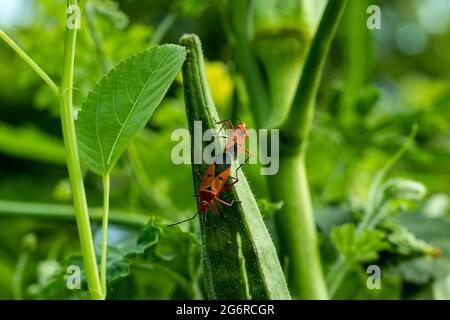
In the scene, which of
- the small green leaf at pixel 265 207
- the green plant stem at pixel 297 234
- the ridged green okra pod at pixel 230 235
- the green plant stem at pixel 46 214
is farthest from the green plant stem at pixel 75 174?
the green plant stem at pixel 46 214

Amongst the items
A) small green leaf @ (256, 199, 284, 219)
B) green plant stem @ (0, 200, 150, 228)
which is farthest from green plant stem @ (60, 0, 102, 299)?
green plant stem @ (0, 200, 150, 228)

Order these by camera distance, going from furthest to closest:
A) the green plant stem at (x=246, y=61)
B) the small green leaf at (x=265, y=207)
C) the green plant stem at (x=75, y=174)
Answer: the green plant stem at (x=246, y=61) < the small green leaf at (x=265, y=207) < the green plant stem at (x=75, y=174)

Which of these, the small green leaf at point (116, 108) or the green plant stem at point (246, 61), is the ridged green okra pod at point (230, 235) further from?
the green plant stem at point (246, 61)

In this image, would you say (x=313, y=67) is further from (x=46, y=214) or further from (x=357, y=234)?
(x=46, y=214)

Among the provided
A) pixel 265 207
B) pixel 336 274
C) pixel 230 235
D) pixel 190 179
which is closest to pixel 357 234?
pixel 336 274
